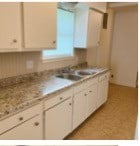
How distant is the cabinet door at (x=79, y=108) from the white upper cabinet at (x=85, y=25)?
3.70ft

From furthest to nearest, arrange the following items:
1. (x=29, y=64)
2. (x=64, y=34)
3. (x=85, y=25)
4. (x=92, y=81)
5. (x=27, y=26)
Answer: (x=64, y=34) < (x=85, y=25) < (x=92, y=81) < (x=29, y=64) < (x=27, y=26)

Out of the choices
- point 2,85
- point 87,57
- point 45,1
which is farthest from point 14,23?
point 87,57

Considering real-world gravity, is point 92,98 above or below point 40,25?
below

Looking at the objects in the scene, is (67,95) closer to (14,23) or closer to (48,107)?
(48,107)

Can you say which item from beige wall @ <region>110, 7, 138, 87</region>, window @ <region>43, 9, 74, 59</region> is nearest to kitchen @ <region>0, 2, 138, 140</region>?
window @ <region>43, 9, 74, 59</region>

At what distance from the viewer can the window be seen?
3115mm

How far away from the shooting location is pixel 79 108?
2.52 metres

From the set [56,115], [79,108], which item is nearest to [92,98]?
[79,108]

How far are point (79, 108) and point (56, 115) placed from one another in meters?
0.60

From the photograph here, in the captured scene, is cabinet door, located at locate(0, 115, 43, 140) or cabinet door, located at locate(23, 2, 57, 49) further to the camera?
cabinet door, located at locate(23, 2, 57, 49)

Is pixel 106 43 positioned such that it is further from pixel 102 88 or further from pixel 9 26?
pixel 9 26

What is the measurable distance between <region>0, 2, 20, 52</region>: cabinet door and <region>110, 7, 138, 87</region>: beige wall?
396 centimetres

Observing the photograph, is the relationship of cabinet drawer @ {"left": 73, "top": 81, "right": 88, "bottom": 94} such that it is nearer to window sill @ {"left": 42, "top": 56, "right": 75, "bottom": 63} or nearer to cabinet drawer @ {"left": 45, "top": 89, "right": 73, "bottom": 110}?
cabinet drawer @ {"left": 45, "top": 89, "right": 73, "bottom": 110}

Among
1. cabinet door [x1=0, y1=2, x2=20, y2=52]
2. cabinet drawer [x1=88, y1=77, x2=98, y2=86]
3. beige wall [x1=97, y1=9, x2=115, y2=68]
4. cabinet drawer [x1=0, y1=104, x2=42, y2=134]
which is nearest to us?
cabinet drawer [x1=0, y1=104, x2=42, y2=134]
